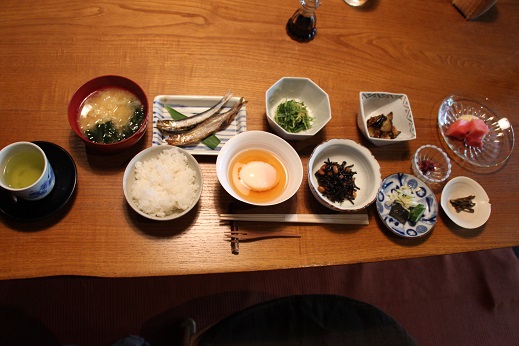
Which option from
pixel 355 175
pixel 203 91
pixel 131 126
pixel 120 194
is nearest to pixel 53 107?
pixel 131 126

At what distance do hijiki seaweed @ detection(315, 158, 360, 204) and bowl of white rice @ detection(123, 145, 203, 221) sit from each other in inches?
21.9

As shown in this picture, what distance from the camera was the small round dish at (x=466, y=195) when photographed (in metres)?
1.57

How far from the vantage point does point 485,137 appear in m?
1.85

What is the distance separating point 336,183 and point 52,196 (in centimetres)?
121

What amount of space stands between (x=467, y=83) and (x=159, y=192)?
6.12 ft

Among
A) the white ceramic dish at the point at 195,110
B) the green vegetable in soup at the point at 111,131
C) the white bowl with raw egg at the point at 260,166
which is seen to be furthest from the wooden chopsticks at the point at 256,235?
the green vegetable in soup at the point at 111,131

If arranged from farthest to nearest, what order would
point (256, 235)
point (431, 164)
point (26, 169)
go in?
point (431, 164) → point (256, 235) → point (26, 169)

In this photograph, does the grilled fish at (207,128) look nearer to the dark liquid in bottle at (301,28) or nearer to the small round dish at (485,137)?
the dark liquid in bottle at (301,28)

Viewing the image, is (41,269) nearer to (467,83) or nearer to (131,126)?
(131,126)

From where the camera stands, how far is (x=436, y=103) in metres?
1.84

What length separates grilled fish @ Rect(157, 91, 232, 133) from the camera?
4.89 feet

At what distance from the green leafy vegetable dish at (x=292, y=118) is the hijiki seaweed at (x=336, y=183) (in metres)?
0.24

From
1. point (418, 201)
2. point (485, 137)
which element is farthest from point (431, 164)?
point (485, 137)

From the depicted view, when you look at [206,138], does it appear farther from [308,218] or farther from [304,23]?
[304,23]
